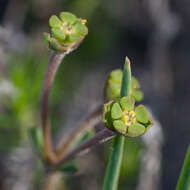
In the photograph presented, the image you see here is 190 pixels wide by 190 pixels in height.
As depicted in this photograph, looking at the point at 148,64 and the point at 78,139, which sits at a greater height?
the point at 148,64

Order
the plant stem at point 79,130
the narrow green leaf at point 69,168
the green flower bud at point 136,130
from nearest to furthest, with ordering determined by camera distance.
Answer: the green flower bud at point 136,130 → the plant stem at point 79,130 → the narrow green leaf at point 69,168

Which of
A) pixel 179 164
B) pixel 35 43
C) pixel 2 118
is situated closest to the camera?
pixel 2 118

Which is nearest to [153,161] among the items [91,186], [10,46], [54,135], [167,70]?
[91,186]

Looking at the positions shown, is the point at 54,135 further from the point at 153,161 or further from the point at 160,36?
the point at 160,36

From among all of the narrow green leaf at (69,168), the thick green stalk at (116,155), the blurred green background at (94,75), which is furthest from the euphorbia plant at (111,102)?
the blurred green background at (94,75)

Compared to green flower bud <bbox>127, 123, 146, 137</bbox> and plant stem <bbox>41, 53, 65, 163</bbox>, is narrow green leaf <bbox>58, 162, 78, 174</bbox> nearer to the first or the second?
plant stem <bbox>41, 53, 65, 163</bbox>

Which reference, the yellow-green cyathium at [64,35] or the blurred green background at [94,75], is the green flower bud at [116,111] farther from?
the blurred green background at [94,75]
